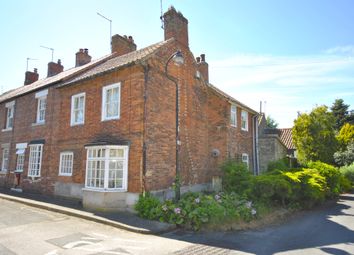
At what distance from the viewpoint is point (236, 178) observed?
13.0 meters

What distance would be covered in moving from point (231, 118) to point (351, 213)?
8877 mm

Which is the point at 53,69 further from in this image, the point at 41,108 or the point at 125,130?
the point at 125,130

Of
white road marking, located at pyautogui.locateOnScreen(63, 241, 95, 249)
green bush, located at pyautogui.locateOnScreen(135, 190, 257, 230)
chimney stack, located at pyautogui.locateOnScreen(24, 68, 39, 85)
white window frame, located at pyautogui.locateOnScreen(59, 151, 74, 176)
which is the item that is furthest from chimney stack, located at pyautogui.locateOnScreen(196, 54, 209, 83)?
chimney stack, located at pyautogui.locateOnScreen(24, 68, 39, 85)

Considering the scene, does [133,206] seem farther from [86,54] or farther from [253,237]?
[86,54]

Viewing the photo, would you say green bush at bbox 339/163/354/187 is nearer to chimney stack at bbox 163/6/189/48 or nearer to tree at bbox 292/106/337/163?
tree at bbox 292/106/337/163

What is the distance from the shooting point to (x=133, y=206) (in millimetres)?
10883

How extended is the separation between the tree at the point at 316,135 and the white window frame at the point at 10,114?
2434 centimetres

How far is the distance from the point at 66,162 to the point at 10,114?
946 cm

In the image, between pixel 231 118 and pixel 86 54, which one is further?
pixel 86 54

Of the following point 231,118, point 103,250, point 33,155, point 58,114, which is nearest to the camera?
point 103,250

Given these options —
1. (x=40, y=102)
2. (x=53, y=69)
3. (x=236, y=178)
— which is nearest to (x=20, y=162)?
(x=40, y=102)

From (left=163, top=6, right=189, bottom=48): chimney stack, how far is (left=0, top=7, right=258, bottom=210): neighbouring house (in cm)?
6

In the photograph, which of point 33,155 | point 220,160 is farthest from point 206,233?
point 33,155

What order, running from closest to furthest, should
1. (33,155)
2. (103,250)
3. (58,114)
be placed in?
(103,250) < (58,114) < (33,155)
